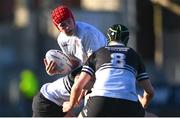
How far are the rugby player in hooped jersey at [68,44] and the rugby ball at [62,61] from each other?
1.9 inches

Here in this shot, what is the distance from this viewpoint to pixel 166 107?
24.3m

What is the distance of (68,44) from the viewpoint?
10.5 m

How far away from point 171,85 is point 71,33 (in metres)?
18.1

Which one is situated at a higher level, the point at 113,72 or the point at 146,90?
the point at 113,72

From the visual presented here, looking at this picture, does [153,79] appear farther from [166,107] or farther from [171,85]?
[166,107]

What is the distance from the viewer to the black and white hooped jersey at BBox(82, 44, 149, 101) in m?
9.44

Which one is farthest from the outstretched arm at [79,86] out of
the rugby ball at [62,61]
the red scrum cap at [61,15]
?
the red scrum cap at [61,15]

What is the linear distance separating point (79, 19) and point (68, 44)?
2158 cm

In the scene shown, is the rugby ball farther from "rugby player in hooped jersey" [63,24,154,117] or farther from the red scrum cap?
"rugby player in hooped jersey" [63,24,154,117]

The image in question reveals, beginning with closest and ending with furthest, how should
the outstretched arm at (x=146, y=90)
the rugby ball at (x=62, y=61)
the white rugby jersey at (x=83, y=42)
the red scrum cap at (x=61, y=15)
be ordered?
the outstretched arm at (x=146, y=90), the red scrum cap at (x=61, y=15), the white rugby jersey at (x=83, y=42), the rugby ball at (x=62, y=61)

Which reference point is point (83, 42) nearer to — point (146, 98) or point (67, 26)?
point (67, 26)

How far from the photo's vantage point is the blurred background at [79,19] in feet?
102

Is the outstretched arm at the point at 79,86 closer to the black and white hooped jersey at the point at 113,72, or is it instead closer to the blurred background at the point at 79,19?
the black and white hooped jersey at the point at 113,72

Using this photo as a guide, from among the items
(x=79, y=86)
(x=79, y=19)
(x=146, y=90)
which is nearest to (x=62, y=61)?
(x=79, y=86)
